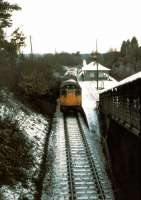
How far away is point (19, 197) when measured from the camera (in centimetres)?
1562

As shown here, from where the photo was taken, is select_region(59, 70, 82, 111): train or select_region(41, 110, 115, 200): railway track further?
select_region(59, 70, 82, 111): train

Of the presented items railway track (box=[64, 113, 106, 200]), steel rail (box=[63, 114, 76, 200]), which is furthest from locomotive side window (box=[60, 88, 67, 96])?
steel rail (box=[63, 114, 76, 200])

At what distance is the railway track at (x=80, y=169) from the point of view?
55.4 feet

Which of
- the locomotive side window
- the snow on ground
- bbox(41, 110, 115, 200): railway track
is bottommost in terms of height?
bbox(41, 110, 115, 200): railway track

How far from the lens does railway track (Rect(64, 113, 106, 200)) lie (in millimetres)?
16891

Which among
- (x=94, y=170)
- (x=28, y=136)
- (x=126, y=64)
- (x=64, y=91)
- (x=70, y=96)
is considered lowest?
(x=94, y=170)

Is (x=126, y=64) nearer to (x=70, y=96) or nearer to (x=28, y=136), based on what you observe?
(x=70, y=96)

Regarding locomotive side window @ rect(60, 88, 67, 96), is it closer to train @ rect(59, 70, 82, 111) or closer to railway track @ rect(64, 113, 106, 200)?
train @ rect(59, 70, 82, 111)

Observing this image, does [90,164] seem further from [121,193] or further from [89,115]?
[89,115]

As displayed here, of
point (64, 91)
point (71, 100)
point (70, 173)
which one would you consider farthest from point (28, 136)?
point (64, 91)

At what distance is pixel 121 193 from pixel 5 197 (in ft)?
14.7

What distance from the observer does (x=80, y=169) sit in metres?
21.0

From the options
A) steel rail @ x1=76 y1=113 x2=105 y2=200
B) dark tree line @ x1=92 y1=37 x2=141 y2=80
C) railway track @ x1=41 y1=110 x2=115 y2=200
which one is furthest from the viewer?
dark tree line @ x1=92 y1=37 x2=141 y2=80

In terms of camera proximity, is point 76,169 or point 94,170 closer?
point 94,170
